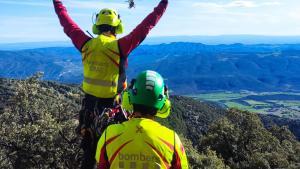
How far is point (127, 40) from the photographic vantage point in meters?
11.1

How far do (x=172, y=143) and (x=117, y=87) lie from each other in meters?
5.02

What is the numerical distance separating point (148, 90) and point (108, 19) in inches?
194

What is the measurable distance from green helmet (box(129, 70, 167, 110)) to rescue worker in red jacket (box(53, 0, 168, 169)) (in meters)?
3.61

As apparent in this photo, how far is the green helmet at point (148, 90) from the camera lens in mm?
7391

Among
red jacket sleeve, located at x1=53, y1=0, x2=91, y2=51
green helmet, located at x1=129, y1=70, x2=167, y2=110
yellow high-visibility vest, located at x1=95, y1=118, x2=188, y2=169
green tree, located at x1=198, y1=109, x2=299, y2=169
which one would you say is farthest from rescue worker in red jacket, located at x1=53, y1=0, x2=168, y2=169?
green tree, located at x1=198, y1=109, x2=299, y2=169

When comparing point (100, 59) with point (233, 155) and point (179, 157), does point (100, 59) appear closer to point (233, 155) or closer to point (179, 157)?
point (179, 157)

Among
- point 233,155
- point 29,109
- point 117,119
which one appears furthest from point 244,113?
point 117,119

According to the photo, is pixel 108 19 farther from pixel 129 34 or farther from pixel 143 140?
pixel 143 140

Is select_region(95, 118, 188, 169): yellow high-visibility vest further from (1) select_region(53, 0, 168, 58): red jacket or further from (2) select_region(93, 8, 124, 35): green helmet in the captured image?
(2) select_region(93, 8, 124, 35): green helmet

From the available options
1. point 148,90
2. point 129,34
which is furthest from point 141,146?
point 129,34

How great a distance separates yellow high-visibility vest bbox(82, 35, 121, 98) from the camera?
37.6ft

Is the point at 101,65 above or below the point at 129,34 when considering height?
below

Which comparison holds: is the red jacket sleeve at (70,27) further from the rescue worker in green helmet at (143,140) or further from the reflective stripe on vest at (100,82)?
the rescue worker in green helmet at (143,140)

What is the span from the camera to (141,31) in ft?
36.0
